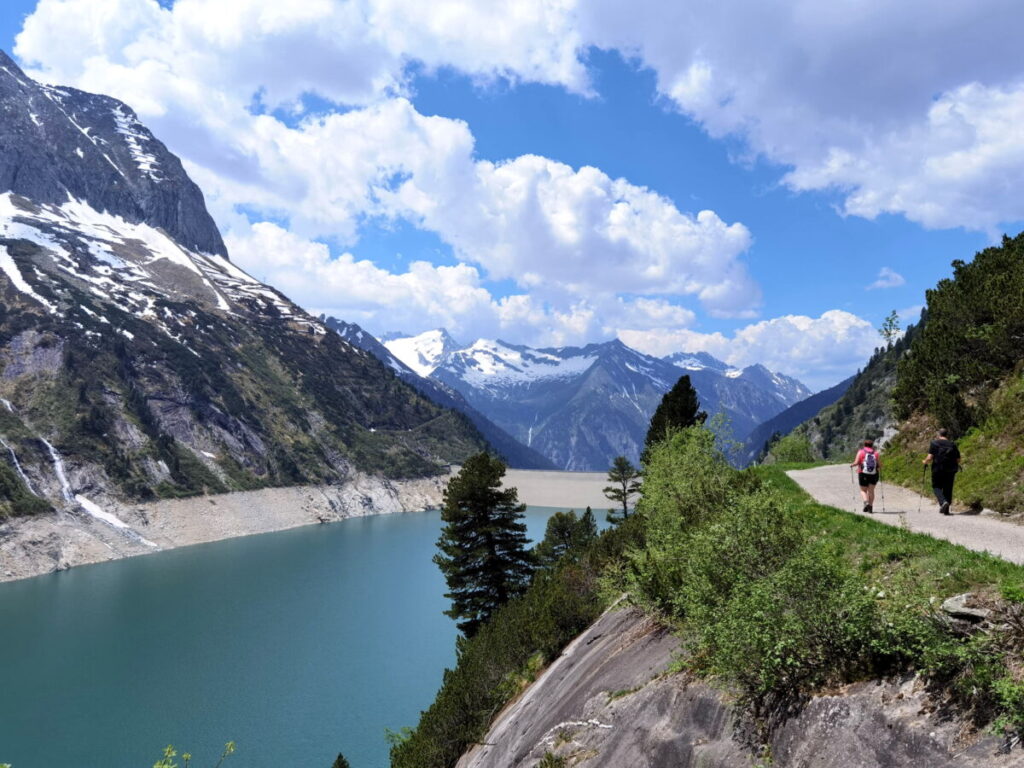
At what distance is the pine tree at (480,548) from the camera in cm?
4141

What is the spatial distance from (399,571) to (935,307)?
294 ft

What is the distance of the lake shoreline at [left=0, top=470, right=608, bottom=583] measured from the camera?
108312 millimetres

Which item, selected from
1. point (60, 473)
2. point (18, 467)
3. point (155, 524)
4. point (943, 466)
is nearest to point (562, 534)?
point (943, 466)

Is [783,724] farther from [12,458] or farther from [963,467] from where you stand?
[12,458]

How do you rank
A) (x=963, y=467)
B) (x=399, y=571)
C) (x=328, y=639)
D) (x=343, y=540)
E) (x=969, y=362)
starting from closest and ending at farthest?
(x=963, y=467), (x=969, y=362), (x=328, y=639), (x=399, y=571), (x=343, y=540)

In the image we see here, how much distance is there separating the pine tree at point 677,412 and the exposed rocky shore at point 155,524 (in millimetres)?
104110

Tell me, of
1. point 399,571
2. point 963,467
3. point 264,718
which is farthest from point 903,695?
point 399,571

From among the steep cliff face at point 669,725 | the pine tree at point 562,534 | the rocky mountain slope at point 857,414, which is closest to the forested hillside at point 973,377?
the steep cliff face at point 669,725

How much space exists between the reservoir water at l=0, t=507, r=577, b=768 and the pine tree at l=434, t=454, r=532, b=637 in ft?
36.9

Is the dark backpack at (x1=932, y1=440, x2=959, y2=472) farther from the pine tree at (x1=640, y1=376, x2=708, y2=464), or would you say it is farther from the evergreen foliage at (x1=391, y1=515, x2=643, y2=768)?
the pine tree at (x1=640, y1=376, x2=708, y2=464)

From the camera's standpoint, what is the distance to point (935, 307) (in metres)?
29.9

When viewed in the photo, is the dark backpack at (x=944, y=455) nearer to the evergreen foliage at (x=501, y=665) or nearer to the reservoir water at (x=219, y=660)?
the evergreen foliage at (x=501, y=665)

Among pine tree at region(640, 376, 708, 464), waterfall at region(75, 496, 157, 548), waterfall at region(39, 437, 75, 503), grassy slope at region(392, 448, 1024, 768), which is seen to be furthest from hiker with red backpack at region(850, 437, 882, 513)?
waterfall at region(39, 437, 75, 503)

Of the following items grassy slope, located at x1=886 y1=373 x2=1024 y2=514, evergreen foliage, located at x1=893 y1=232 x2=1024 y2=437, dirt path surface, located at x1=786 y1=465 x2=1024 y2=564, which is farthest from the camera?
evergreen foliage, located at x1=893 y1=232 x2=1024 y2=437
